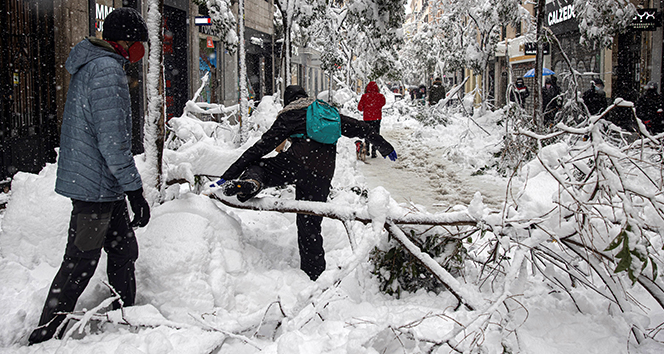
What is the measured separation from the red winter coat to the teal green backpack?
705cm

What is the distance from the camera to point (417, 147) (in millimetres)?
12719

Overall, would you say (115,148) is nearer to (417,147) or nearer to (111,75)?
(111,75)

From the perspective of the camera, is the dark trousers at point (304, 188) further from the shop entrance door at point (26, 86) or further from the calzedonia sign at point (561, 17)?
the calzedonia sign at point (561, 17)

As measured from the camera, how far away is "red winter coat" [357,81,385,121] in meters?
10.5

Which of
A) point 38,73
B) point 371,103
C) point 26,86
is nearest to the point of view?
point 26,86

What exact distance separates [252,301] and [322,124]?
1.35 metres

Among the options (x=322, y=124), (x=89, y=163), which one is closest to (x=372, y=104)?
(x=322, y=124)

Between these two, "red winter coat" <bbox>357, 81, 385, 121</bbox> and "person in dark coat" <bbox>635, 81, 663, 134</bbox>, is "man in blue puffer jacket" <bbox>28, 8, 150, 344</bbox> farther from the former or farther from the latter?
"person in dark coat" <bbox>635, 81, 663, 134</bbox>

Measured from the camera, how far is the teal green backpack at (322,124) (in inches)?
137

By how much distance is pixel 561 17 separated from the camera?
1931cm

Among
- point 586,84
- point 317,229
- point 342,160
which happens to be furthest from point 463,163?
point 586,84

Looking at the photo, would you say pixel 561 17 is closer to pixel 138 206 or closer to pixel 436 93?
pixel 436 93

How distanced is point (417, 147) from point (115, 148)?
35.5 ft

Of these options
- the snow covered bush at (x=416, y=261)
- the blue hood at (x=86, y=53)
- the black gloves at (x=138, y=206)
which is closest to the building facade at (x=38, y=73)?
the blue hood at (x=86, y=53)
